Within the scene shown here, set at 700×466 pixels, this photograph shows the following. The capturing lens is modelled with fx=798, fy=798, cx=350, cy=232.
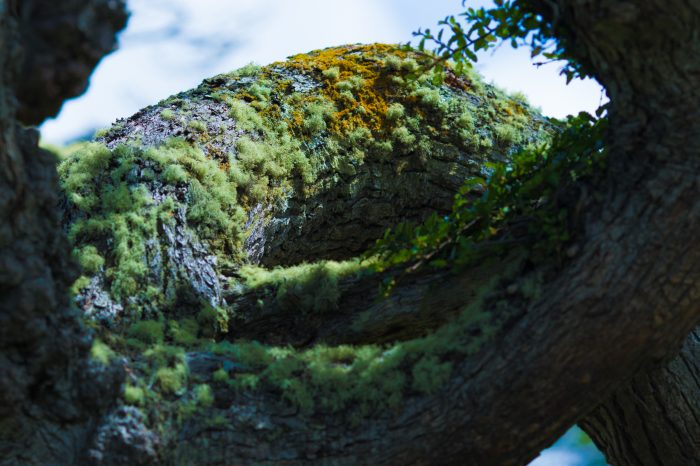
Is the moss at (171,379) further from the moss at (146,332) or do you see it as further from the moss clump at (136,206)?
the moss clump at (136,206)

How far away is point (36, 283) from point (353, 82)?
3.06 metres

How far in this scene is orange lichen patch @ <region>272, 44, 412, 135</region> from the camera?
16.5ft

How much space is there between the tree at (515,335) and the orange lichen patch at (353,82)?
2.20 metres

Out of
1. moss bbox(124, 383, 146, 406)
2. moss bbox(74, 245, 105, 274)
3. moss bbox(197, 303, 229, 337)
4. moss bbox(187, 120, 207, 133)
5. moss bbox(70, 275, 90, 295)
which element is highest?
moss bbox(187, 120, 207, 133)

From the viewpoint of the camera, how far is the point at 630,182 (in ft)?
9.21

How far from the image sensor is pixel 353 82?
514 cm

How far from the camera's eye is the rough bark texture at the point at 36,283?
94.0 inches

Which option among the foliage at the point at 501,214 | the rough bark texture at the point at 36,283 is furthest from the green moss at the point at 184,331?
the foliage at the point at 501,214

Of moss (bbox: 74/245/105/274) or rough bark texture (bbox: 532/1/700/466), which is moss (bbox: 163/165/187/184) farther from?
rough bark texture (bbox: 532/1/700/466)

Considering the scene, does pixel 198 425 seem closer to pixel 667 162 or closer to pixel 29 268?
pixel 29 268

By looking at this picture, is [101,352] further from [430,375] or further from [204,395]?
[430,375]

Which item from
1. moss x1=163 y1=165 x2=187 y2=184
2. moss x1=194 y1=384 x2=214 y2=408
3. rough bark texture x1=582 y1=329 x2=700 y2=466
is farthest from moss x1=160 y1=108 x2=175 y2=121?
rough bark texture x1=582 y1=329 x2=700 y2=466

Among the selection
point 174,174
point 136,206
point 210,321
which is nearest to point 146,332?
point 210,321

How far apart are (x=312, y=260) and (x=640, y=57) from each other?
2.65m
